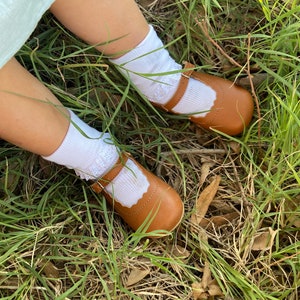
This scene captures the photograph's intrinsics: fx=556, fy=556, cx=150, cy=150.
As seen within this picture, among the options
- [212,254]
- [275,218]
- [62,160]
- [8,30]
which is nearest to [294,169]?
[275,218]

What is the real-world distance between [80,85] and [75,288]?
1.50 feet

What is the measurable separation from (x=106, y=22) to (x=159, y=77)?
0.17 m

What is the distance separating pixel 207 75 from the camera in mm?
1256

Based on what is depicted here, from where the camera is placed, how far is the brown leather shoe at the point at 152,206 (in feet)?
3.80

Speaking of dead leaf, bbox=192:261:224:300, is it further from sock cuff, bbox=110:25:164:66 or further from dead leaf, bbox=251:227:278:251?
sock cuff, bbox=110:25:164:66

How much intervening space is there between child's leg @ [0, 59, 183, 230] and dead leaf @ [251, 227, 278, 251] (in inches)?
6.8

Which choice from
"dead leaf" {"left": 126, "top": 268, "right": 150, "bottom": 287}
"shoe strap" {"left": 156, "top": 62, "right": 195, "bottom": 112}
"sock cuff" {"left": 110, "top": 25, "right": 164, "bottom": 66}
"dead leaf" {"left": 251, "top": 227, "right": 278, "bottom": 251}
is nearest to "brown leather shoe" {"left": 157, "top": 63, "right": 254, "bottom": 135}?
"shoe strap" {"left": 156, "top": 62, "right": 195, "bottom": 112}

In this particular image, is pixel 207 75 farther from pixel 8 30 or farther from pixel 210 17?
pixel 8 30

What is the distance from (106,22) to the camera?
1.08 meters

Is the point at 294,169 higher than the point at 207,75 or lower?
lower

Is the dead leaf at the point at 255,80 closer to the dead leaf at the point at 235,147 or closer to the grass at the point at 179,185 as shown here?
the grass at the point at 179,185

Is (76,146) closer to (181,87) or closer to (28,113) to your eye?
(28,113)

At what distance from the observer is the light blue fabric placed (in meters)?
0.87

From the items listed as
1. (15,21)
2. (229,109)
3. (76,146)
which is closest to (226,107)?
(229,109)
